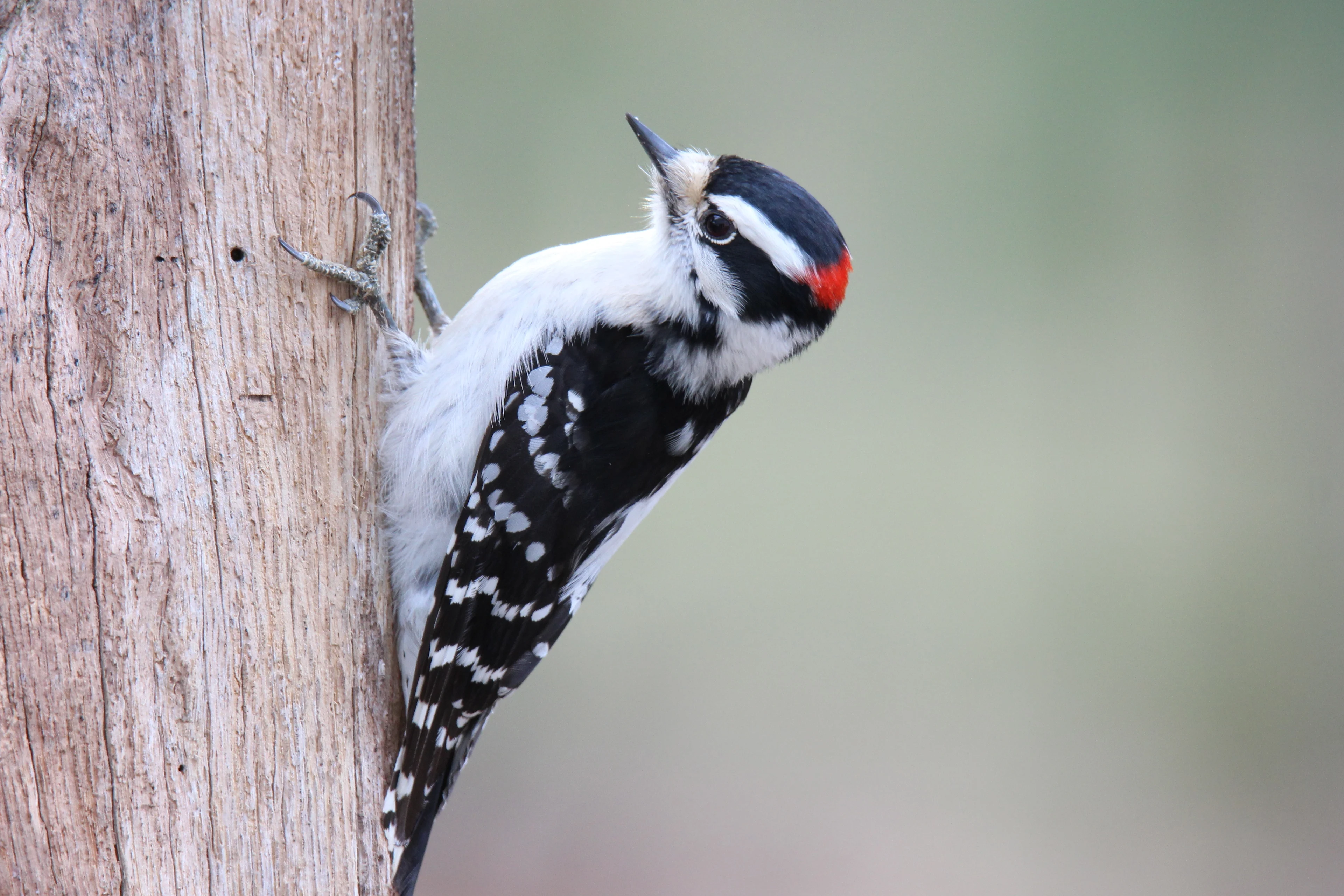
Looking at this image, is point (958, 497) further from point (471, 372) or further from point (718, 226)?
point (471, 372)

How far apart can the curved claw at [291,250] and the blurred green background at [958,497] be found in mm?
2782

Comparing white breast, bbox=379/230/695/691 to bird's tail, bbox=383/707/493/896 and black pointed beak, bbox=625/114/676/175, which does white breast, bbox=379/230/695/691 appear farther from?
bird's tail, bbox=383/707/493/896

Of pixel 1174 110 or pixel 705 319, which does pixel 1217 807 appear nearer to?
pixel 1174 110

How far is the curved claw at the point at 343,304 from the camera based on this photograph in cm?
172

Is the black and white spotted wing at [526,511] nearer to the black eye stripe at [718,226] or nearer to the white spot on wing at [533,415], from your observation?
the white spot on wing at [533,415]

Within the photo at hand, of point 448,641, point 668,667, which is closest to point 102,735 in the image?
point 448,641

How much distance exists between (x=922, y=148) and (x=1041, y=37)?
0.76 meters

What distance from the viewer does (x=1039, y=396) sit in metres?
4.33

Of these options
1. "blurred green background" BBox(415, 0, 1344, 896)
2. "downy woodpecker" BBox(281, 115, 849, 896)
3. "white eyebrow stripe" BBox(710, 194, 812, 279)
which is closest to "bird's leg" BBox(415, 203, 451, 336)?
"downy woodpecker" BBox(281, 115, 849, 896)

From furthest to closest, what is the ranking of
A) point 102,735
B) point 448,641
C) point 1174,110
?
1. point 1174,110
2. point 448,641
3. point 102,735

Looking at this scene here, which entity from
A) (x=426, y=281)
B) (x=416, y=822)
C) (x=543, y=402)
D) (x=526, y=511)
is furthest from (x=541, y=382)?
(x=416, y=822)

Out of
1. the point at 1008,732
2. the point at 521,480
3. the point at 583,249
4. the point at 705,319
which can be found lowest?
the point at 1008,732

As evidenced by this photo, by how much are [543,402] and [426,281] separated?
0.67 metres

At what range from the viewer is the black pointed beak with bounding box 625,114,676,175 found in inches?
77.4
